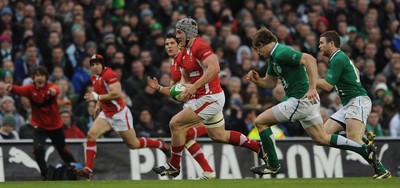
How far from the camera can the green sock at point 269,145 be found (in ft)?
56.4

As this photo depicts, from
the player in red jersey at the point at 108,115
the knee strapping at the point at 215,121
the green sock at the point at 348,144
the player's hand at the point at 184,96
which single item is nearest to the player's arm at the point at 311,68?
the green sock at the point at 348,144

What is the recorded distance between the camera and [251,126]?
23.3 m

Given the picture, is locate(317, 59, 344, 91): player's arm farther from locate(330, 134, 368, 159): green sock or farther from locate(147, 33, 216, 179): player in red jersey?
locate(147, 33, 216, 179): player in red jersey

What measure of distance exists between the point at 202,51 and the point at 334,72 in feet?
6.12

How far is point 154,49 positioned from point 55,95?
5879 mm

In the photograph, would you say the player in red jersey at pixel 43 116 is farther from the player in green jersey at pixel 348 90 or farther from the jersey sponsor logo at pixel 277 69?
the player in green jersey at pixel 348 90

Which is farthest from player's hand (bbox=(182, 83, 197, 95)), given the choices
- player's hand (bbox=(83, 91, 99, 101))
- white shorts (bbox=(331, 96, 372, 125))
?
player's hand (bbox=(83, 91, 99, 101))

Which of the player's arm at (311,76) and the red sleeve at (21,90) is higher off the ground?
the red sleeve at (21,90)

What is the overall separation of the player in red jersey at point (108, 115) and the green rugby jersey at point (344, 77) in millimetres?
4167

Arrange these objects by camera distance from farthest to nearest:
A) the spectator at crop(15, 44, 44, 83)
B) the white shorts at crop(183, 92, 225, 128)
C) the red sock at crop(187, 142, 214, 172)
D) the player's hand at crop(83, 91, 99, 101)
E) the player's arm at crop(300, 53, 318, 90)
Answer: the spectator at crop(15, 44, 44, 83) < the player's hand at crop(83, 91, 99, 101) < the red sock at crop(187, 142, 214, 172) < the white shorts at crop(183, 92, 225, 128) < the player's arm at crop(300, 53, 318, 90)

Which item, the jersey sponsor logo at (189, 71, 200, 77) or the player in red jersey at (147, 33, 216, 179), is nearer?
the jersey sponsor logo at (189, 71, 200, 77)

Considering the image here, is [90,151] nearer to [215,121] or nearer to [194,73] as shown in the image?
[215,121]

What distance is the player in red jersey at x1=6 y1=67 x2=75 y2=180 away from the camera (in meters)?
20.8

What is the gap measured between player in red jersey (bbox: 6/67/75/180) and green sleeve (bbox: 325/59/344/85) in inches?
215
